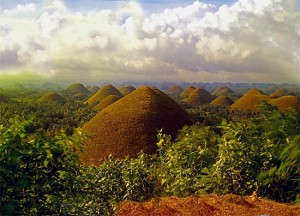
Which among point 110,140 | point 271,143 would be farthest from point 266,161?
point 110,140

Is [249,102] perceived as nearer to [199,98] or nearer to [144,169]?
[199,98]

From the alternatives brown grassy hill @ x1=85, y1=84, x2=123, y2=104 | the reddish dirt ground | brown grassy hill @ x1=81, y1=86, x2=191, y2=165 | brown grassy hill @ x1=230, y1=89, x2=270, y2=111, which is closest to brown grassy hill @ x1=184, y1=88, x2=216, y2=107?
brown grassy hill @ x1=230, y1=89, x2=270, y2=111

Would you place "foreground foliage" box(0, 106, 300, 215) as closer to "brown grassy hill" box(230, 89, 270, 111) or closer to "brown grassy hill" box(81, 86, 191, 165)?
"brown grassy hill" box(81, 86, 191, 165)

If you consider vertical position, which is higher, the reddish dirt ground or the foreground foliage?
the foreground foliage

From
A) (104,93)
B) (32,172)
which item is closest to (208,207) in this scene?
(32,172)

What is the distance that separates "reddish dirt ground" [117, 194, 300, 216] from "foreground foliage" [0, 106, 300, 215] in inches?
10.9

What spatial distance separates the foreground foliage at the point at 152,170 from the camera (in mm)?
3465

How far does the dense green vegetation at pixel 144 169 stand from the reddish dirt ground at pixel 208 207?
1.06 ft

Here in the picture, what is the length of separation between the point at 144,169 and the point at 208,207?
956 mm

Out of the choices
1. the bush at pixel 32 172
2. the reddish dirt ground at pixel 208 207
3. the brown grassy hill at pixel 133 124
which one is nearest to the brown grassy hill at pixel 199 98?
the brown grassy hill at pixel 133 124

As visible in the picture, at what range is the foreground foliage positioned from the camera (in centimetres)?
346

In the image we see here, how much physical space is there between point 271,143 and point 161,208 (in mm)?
1904

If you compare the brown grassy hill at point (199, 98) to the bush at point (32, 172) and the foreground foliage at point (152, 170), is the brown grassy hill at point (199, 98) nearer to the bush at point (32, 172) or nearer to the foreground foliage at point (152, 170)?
the foreground foliage at point (152, 170)

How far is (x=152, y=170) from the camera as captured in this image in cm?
460
